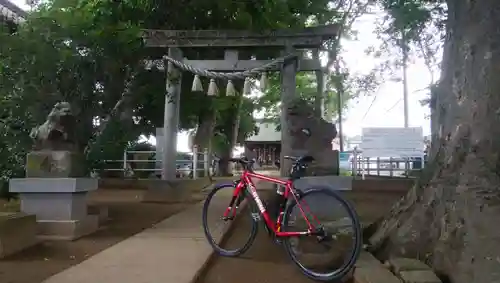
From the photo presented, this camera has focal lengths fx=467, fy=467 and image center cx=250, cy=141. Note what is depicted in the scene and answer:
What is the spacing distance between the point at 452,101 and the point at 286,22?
342 inches

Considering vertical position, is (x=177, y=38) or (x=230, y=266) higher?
(x=177, y=38)

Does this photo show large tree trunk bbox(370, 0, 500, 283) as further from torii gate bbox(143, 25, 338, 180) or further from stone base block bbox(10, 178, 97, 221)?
torii gate bbox(143, 25, 338, 180)

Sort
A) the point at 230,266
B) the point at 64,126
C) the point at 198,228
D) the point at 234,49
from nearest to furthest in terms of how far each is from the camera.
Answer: the point at 230,266, the point at 64,126, the point at 198,228, the point at 234,49

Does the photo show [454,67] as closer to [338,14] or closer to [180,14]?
[180,14]

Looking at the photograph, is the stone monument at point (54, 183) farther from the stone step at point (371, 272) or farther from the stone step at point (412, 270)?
the stone step at point (412, 270)

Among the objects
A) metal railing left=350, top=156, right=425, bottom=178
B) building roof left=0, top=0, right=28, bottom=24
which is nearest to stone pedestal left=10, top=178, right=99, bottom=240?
building roof left=0, top=0, right=28, bottom=24

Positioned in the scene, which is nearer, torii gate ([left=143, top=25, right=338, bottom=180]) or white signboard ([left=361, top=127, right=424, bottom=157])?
torii gate ([left=143, top=25, right=338, bottom=180])

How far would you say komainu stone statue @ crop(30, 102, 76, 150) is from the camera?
6074 millimetres

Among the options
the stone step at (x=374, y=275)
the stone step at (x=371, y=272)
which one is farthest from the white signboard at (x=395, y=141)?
the stone step at (x=374, y=275)

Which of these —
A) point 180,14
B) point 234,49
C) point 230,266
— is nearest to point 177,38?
point 180,14

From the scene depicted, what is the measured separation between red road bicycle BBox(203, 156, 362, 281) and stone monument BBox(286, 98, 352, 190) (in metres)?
2.44

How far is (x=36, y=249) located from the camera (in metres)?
5.27

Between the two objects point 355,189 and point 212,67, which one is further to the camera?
point 355,189

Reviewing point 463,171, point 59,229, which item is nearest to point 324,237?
point 463,171
